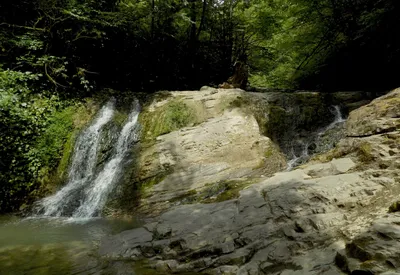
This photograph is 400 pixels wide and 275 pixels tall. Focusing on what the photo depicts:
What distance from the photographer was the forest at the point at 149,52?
9.14 m

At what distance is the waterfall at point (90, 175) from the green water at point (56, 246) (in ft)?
1.83

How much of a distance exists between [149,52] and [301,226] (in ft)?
37.0

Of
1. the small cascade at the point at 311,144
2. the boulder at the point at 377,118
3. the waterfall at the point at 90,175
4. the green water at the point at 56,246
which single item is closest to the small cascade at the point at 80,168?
the waterfall at the point at 90,175

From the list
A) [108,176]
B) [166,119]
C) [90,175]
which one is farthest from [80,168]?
[166,119]

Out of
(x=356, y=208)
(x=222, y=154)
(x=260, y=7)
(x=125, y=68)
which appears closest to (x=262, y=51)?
(x=260, y=7)

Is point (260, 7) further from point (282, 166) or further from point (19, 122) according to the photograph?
point (19, 122)

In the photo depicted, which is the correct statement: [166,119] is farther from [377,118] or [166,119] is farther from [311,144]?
[377,118]

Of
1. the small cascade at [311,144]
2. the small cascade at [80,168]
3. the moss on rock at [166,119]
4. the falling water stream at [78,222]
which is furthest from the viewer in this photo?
the moss on rock at [166,119]

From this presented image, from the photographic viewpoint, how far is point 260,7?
1388cm

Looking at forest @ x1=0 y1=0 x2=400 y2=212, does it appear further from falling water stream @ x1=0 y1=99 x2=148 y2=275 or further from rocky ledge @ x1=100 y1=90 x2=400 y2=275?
rocky ledge @ x1=100 y1=90 x2=400 y2=275

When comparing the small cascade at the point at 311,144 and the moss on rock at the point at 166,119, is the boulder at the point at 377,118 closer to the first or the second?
the small cascade at the point at 311,144

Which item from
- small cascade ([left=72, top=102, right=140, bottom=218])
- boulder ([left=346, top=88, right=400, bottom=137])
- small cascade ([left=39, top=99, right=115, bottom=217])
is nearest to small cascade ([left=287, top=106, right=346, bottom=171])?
boulder ([left=346, top=88, right=400, bottom=137])

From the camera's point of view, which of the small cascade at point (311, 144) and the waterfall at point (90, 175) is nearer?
the waterfall at point (90, 175)

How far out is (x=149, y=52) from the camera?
44.7ft
